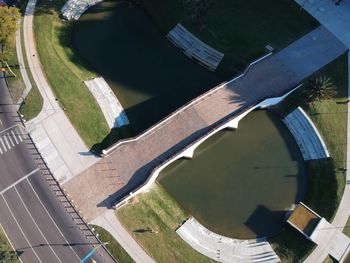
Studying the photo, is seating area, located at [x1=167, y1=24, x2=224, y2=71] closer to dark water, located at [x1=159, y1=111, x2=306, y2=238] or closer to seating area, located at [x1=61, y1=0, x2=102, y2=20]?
dark water, located at [x1=159, y1=111, x2=306, y2=238]

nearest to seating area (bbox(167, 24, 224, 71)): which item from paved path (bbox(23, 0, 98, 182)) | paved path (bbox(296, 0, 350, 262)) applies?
paved path (bbox(296, 0, 350, 262))

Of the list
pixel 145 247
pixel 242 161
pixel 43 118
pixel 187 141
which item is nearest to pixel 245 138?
pixel 242 161

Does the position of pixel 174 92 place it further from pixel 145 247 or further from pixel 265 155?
pixel 145 247

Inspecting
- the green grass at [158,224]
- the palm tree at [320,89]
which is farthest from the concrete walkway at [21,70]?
the palm tree at [320,89]

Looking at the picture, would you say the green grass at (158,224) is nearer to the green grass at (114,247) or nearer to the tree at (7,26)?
the green grass at (114,247)

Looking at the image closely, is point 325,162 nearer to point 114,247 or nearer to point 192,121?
point 192,121

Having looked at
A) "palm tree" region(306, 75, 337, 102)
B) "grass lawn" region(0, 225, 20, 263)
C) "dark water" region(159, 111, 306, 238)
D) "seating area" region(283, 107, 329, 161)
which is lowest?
"grass lawn" region(0, 225, 20, 263)

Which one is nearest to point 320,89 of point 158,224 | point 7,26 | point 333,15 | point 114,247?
point 333,15
